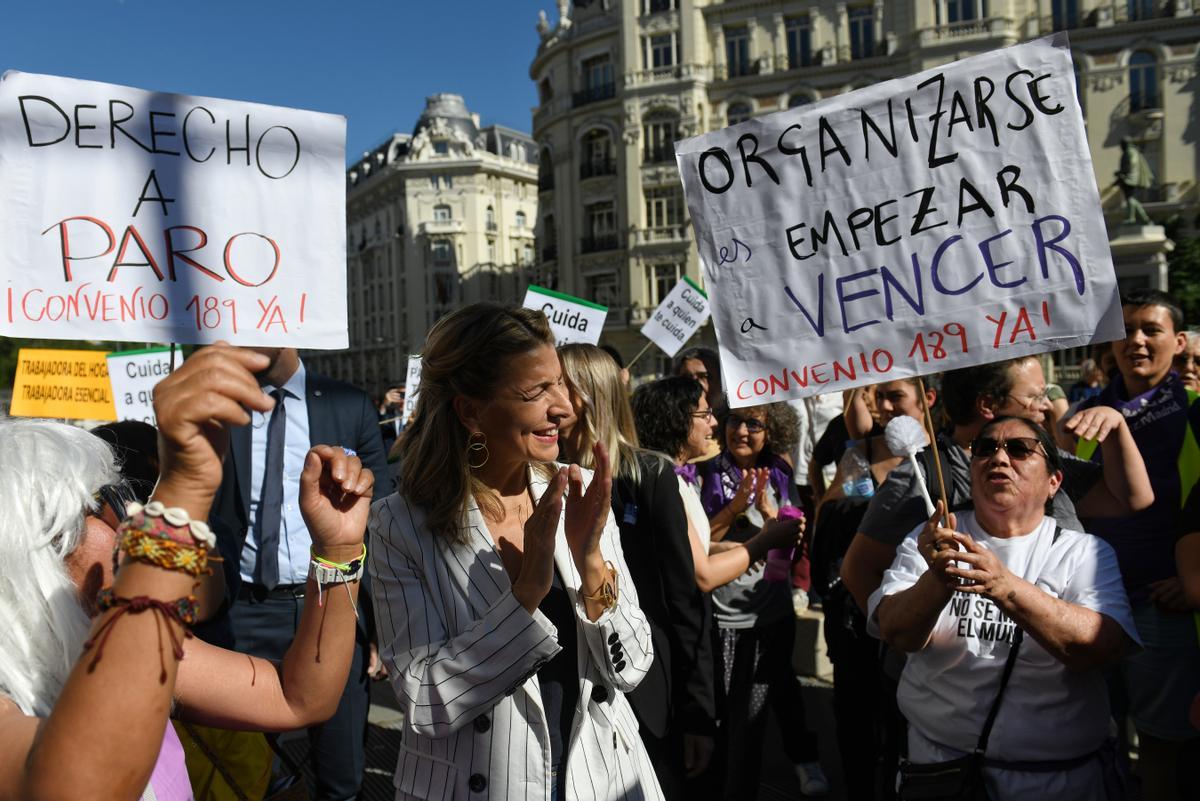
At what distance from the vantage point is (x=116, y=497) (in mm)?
1732

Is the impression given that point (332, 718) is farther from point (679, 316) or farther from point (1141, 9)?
point (1141, 9)

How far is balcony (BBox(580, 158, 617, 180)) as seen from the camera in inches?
1522

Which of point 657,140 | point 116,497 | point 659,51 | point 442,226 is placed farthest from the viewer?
point 442,226

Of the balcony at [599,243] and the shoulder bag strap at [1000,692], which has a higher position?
the balcony at [599,243]

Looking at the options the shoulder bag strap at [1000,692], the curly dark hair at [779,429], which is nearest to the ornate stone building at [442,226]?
the curly dark hair at [779,429]

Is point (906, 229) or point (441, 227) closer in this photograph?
point (906, 229)

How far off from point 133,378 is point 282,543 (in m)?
3.56

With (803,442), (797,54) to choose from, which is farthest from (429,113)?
(803,442)

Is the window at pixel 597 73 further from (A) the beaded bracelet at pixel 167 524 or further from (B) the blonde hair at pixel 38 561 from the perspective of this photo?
(A) the beaded bracelet at pixel 167 524

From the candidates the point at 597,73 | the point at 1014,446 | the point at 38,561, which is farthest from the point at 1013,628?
the point at 597,73

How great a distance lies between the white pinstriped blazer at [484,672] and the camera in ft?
6.44

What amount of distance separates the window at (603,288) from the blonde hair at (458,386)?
3643cm

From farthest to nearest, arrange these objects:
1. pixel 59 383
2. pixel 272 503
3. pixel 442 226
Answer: pixel 442 226
pixel 59 383
pixel 272 503

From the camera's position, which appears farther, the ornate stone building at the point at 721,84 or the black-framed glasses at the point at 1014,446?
the ornate stone building at the point at 721,84
